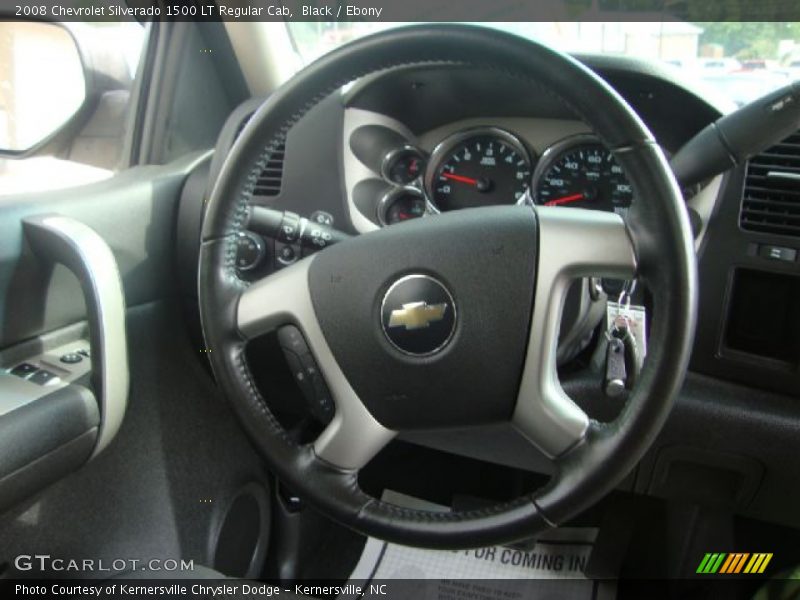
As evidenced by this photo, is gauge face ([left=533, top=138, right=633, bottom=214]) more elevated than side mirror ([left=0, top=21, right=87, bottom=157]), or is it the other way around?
side mirror ([left=0, top=21, right=87, bottom=157])

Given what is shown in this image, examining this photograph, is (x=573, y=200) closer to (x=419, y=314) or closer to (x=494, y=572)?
(x=419, y=314)

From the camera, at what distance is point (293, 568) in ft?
5.68

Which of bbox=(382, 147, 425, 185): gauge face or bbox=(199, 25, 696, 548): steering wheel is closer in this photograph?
bbox=(199, 25, 696, 548): steering wheel

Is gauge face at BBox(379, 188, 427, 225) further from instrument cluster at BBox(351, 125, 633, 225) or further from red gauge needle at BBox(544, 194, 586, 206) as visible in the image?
red gauge needle at BBox(544, 194, 586, 206)

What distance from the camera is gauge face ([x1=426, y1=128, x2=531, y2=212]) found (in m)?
1.39

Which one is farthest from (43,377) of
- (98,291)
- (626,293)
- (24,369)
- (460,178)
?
(626,293)

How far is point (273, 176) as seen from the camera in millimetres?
1548

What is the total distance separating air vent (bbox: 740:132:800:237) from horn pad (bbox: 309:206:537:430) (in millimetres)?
516

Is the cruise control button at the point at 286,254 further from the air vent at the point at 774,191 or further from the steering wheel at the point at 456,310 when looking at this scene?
the air vent at the point at 774,191

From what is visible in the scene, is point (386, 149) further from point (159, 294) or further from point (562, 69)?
point (562, 69)

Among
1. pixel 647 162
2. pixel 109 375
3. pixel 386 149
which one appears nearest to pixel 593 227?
pixel 647 162

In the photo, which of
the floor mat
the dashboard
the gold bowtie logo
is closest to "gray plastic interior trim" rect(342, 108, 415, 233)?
the dashboard

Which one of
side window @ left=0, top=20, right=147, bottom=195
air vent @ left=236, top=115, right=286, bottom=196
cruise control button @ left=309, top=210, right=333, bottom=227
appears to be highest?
side window @ left=0, top=20, right=147, bottom=195

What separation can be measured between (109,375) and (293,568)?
75cm
